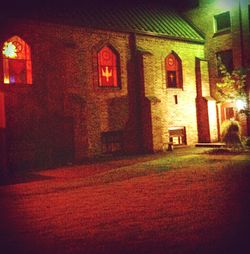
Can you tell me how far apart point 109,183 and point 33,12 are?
977 cm

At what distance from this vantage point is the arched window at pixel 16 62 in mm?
15703

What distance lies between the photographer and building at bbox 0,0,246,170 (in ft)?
52.2

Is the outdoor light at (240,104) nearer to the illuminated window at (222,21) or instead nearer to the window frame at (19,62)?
the illuminated window at (222,21)

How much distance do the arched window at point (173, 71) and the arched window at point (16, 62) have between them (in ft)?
28.7

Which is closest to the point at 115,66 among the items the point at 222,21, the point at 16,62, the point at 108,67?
the point at 108,67

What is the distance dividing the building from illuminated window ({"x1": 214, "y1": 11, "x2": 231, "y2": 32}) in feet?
3.79

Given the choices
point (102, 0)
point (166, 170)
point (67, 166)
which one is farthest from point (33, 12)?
point (166, 170)

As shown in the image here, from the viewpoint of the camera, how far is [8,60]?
15734 millimetres

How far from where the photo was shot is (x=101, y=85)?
18.4 metres

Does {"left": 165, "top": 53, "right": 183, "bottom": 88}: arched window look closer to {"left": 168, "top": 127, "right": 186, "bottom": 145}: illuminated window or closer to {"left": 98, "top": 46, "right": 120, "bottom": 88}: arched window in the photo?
{"left": 168, "top": 127, "right": 186, "bottom": 145}: illuminated window

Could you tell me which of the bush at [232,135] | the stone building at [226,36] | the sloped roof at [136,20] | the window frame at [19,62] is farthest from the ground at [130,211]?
the stone building at [226,36]

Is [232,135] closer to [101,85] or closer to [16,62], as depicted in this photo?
[101,85]

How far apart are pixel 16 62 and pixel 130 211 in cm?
1102

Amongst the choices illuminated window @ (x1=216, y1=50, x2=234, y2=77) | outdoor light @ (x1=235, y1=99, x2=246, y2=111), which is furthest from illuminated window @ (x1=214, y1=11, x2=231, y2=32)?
outdoor light @ (x1=235, y1=99, x2=246, y2=111)
